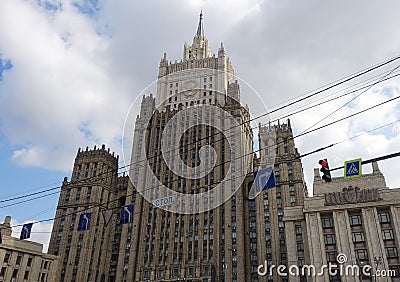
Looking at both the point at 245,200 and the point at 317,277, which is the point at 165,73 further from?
the point at 317,277

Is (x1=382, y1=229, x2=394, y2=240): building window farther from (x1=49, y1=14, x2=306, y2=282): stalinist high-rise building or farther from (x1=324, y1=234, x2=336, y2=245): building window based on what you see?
(x1=49, y1=14, x2=306, y2=282): stalinist high-rise building

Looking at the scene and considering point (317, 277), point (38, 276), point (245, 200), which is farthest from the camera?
point (245, 200)

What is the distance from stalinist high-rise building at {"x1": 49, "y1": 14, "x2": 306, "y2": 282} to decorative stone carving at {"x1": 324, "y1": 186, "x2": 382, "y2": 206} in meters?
11.3

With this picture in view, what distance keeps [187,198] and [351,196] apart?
36.3 metres

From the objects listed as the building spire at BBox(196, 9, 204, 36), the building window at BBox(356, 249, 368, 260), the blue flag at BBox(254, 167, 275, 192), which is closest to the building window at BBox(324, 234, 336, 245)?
the building window at BBox(356, 249, 368, 260)

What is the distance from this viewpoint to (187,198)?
77.9 meters

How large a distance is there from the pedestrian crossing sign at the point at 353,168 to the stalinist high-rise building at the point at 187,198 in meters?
44.1

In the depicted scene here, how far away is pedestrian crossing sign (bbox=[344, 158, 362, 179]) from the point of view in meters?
17.9

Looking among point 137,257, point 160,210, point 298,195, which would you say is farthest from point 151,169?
point 298,195

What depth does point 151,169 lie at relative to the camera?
84812mm

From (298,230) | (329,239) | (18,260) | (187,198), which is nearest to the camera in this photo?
(329,239)

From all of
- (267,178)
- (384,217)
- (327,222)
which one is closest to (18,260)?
(327,222)

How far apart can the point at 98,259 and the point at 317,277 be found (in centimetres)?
4907

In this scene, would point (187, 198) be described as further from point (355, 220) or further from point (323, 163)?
point (323, 163)
